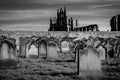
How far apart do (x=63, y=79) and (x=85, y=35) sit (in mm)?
25845

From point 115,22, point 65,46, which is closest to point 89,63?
point 65,46

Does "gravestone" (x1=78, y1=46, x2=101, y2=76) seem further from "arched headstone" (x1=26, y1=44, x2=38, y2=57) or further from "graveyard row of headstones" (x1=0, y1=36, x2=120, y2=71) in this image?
"arched headstone" (x1=26, y1=44, x2=38, y2=57)

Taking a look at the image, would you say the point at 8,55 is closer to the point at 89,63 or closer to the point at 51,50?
the point at 89,63

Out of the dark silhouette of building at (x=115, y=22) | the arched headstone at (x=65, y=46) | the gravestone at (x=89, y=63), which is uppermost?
the dark silhouette of building at (x=115, y=22)

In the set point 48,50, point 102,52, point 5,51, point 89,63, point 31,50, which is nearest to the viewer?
point 89,63

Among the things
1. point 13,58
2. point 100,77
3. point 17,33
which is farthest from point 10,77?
point 17,33

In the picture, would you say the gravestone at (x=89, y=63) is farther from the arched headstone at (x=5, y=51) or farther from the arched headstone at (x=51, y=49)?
the arched headstone at (x=51, y=49)

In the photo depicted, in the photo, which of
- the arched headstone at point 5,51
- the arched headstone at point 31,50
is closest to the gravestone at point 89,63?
the arched headstone at point 5,51

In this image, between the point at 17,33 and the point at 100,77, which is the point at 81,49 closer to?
the point at 100,77

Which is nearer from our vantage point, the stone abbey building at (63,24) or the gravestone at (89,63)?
the gravestone at (89,63)

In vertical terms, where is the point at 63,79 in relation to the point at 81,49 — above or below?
below

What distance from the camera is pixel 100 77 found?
7367 mm

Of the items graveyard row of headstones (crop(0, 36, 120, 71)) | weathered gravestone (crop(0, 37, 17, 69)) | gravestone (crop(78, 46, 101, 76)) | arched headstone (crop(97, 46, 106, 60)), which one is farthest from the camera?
arched headstone (crop(97, 46, 106, 60))

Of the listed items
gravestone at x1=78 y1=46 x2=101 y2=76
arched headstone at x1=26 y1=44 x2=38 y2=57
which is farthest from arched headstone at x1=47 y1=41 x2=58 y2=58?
gravestone at x1=78 y1=46 x2=101 y2=76
